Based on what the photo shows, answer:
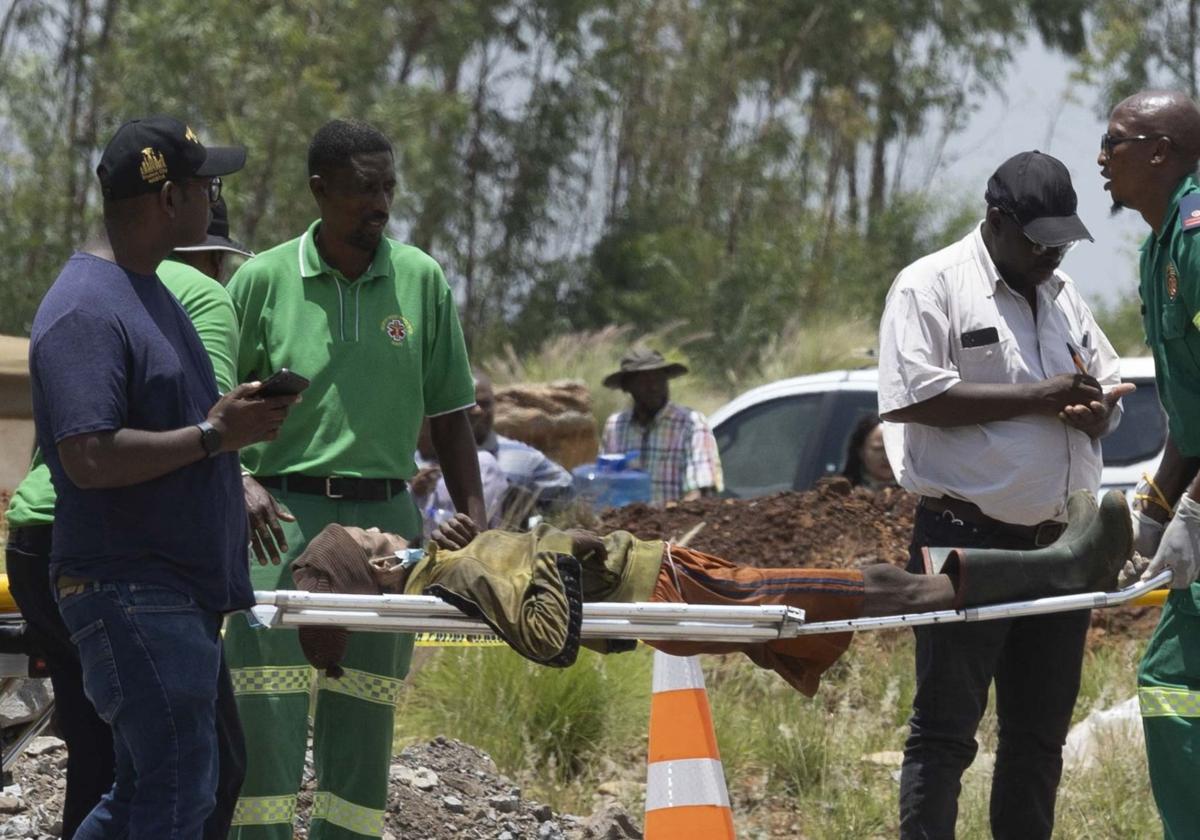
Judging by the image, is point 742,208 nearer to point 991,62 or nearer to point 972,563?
point 991,62

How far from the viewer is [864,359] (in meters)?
17.6

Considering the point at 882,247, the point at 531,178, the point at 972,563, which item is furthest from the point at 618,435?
the point at 882,247

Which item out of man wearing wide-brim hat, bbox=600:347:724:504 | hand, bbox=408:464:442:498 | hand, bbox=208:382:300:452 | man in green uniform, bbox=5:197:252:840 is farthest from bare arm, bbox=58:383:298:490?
man wearing wide-brim hat, bbox=600:347:724:504

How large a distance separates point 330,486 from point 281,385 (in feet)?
3.47

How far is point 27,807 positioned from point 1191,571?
3.82 meters

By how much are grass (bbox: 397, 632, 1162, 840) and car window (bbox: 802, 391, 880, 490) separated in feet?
9.77

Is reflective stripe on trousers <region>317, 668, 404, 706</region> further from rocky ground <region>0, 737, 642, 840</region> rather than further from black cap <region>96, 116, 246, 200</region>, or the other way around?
black cap <region>96, 116, 246, 200</region>

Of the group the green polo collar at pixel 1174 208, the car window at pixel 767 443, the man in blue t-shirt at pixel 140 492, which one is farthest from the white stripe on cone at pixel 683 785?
the car window at pixel 767 443

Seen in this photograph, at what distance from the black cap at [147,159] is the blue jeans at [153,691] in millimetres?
905

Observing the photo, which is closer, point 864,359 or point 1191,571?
point 1191,571

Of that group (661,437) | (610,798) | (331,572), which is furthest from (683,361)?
(331,572)

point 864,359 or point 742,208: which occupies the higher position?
point 742,208

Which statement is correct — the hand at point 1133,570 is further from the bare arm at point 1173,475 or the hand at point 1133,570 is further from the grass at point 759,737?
the grass at point 759,737

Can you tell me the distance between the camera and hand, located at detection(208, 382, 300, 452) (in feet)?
13.0
